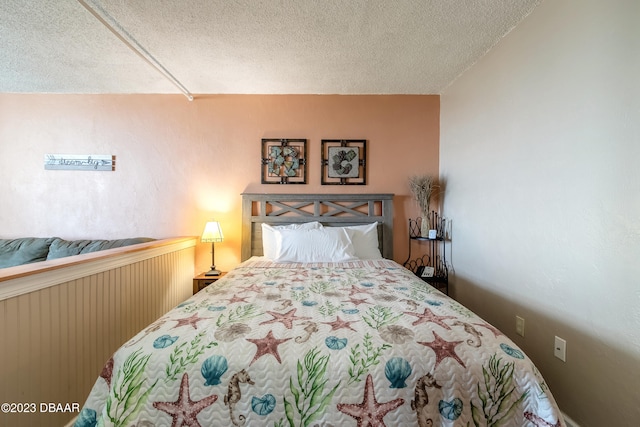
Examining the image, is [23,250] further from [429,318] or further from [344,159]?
[429,318]

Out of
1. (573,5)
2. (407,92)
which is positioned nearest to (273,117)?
(407,92)

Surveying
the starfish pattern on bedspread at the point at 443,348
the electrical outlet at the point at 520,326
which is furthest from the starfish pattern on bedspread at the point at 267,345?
the electrical outlet at the point at 520,326

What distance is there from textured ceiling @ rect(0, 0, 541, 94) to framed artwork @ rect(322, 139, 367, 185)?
1.76ft

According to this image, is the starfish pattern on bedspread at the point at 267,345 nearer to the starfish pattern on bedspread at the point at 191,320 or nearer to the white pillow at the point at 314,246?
the starfish pattern on bedspread at the point at 191,320

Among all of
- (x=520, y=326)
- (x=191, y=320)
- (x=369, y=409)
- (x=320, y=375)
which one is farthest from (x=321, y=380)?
(x=520, y=326)

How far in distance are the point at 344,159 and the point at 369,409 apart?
87.3 inches

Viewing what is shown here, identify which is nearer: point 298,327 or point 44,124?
point 298,327

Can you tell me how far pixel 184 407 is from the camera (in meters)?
0.79

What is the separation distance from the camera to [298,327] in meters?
1.00

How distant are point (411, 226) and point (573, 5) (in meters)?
1.86

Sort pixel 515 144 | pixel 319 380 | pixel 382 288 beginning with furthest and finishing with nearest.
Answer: pixel 515 144 → pixel 382 288 → pixel 319 380

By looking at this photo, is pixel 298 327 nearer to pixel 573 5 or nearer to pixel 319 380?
pixel 319 380

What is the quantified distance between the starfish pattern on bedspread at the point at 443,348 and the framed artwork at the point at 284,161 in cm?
203

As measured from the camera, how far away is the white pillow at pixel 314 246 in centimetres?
225
